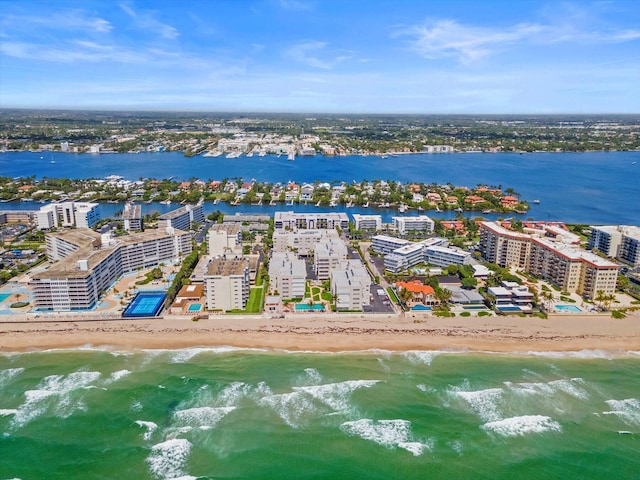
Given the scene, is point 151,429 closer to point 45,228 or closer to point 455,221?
point 45,228

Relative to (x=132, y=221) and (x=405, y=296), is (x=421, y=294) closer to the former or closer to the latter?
(x=405, y=296)

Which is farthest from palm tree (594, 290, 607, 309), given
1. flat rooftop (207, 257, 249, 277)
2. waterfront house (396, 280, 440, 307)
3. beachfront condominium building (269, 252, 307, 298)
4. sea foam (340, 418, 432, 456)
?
→ flat rooftop (207, 257, 249, 277)

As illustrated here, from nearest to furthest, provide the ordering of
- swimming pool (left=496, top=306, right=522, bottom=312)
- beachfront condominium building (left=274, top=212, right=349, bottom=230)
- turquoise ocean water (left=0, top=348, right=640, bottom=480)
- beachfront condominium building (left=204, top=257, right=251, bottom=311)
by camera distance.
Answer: turquoise ocean water (left=0, top=348, right=640, bottom=480), beachfront condominium building (left=204, top=257, right=251, bottom=311), swimming pool (left=496, top=306, right=522, bottom=312), beachfront condominium building (left=274, top=212, right=349, bottom=230)

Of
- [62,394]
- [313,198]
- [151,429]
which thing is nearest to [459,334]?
[151,429]

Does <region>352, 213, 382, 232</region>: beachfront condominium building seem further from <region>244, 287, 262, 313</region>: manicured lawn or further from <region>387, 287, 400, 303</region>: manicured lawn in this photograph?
<region>244, 287, 262, 313</region>: manicured lawn

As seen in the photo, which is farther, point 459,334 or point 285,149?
point 285,149

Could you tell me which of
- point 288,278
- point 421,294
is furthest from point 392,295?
point 288,278
